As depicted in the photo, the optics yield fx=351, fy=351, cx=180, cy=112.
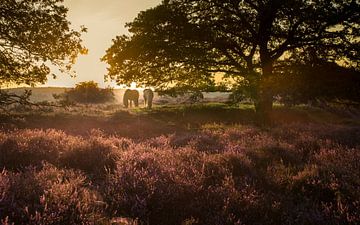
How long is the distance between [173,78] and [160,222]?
16248 millimetres

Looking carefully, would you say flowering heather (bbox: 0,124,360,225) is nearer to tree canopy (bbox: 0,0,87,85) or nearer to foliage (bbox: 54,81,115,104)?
tree canopy (bbox: 0,0,87,85)

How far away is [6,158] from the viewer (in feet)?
22.7

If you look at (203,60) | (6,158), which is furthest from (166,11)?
(6,158)

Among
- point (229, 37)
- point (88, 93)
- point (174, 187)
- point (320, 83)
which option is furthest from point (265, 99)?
point (88, 93)

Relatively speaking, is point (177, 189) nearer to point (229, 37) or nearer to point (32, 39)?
point (32, 39)

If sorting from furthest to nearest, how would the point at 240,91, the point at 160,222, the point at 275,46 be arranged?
the point at 275,46 → the point at 240,91 → the point at 160,222

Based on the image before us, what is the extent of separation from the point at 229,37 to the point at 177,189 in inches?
605

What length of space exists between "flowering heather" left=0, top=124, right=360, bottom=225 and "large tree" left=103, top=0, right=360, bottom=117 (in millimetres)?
10297

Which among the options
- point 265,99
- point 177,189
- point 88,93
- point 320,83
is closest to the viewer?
point 177,189

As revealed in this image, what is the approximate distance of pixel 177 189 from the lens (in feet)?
17.0

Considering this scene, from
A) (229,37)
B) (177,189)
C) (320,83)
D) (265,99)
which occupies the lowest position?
(177,189)

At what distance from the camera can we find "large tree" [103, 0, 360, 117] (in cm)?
1658

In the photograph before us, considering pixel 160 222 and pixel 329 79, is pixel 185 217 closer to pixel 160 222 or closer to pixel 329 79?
pixel 160 222

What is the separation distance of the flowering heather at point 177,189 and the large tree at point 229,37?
10297 millimetres
